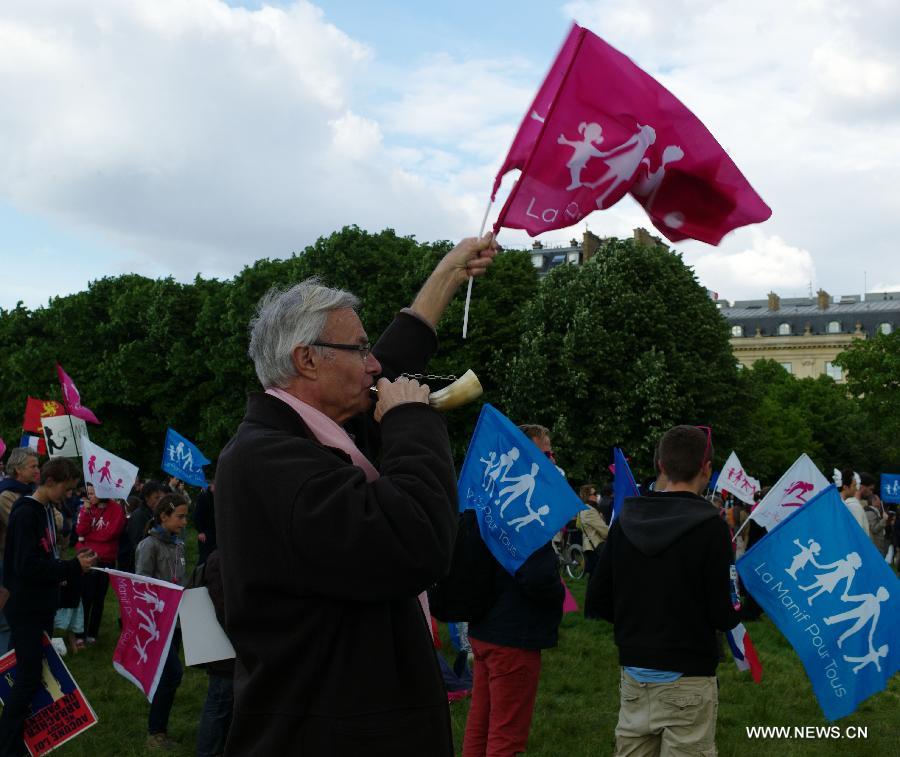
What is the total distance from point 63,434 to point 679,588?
55.4 ft

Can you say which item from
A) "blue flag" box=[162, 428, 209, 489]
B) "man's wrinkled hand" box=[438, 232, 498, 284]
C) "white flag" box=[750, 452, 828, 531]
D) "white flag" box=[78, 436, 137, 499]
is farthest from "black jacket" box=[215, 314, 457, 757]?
"blue flag" box=[162, 428, 209, 489]

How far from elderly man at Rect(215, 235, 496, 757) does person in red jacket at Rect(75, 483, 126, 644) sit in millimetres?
10300

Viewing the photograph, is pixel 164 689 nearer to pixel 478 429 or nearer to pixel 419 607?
pixel 478 429

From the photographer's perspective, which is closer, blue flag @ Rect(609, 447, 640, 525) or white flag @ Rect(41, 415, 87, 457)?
blue flag @ Rect(609, 447, 640, 525)

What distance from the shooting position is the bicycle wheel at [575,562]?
67.1ft

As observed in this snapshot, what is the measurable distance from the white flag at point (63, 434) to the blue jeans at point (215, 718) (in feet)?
42.2

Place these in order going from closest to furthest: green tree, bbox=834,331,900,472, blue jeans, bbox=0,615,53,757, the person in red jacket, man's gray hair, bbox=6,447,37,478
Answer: blue jeans, bbox=0,615,53,757
man's gray hair, bbox=6,447,37,478
the person in red jacket
green tree, bbox=834,331,900,472

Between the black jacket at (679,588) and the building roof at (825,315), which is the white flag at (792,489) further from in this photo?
the building roof at (825,315)

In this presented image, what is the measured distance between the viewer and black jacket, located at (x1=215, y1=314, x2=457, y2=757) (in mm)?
2312

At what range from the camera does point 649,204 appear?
4.38 m

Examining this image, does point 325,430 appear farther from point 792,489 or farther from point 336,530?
point 792,489

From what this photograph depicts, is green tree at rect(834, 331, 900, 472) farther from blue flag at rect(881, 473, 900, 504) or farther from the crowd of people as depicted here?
the crowd of people

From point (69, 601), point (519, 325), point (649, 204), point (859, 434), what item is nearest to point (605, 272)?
point (519, 325)

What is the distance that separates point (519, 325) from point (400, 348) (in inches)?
1363
